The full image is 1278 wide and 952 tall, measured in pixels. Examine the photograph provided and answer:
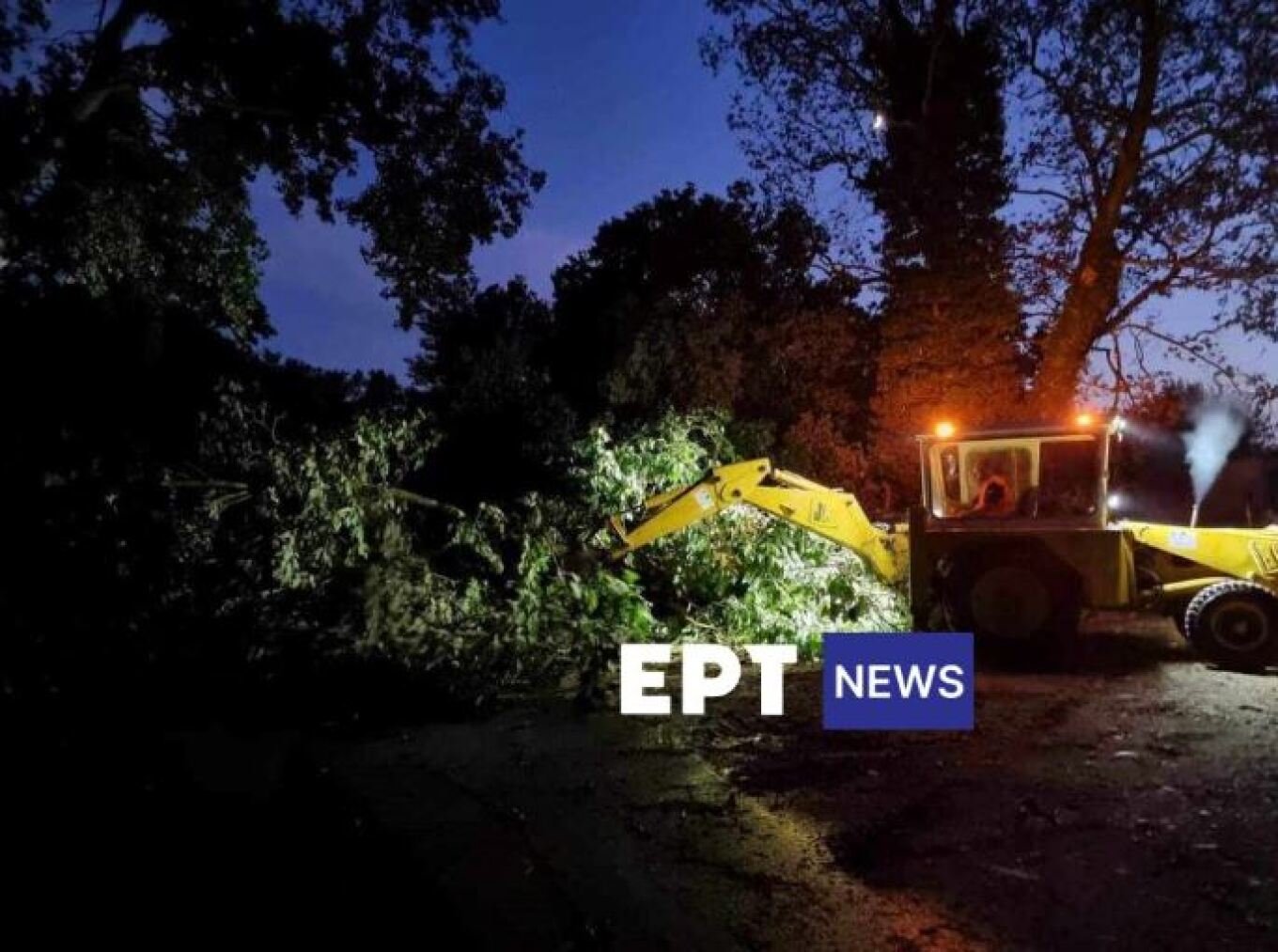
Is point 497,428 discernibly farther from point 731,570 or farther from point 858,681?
point 858,681

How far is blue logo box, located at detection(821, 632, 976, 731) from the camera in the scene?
691 cm

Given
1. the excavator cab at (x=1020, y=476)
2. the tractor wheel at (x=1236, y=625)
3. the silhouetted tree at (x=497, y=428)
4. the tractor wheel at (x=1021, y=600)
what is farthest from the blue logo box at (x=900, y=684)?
the silhouetted tree at (x=497, y=428)

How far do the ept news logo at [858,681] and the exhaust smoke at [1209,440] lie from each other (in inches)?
610

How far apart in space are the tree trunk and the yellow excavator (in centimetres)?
653

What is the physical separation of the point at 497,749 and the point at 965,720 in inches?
123

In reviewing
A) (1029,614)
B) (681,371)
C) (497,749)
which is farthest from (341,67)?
(1029,614)

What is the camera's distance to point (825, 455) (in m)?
16.1

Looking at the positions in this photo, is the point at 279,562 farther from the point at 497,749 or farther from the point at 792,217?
the point at 792,217

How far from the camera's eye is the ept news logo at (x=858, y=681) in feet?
22.9

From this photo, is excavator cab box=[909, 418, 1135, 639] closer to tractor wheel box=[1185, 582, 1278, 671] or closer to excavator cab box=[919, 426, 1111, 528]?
excavator cab box=[919, 426, 1111, 528]

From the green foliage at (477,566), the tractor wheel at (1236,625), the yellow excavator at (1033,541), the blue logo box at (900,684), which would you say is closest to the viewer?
the blue logo box at (900,684)

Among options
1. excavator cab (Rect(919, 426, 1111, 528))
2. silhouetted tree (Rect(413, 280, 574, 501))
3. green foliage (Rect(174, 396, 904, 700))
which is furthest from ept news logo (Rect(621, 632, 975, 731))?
silhouetted tree (Rect(413, 280, 574, 501))

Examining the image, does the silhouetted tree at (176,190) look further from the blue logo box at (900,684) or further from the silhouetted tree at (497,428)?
the blue logo box at (900,684)

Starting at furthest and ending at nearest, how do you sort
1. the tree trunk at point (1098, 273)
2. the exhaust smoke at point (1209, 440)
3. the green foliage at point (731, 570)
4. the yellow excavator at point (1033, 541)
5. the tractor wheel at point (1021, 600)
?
1. the exhaust smoke at point (1209, 440)
2. the tree trunk at point (1098, 273)
3. the green foliage at point (731, 570)
4. the tractor wheel at point (1021, 600)
5. the yellow excavator at point (1033, 541)
